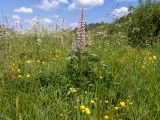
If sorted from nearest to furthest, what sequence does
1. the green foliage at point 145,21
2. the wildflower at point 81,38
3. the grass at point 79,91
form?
the grass at point 79,91 < the wildflower at point 81,38 < the green foliage at point 145,21

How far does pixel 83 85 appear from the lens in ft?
14.1

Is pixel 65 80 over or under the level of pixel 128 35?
under

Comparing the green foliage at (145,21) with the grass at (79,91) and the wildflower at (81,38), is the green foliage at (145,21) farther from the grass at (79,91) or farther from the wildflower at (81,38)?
the wildflower at (81,38)

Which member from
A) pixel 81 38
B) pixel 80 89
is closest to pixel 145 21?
pixel 81 38

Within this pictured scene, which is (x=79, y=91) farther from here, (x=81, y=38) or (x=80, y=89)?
(x=81, y=38)

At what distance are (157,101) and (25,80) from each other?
150 cm

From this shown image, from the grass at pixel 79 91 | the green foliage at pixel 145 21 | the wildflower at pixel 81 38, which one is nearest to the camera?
the grass at pixel 79 91

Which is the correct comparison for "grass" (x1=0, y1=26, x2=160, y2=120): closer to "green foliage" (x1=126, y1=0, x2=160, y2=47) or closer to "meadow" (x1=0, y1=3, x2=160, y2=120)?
"meadow" (x1=0, y1=3, x2=160, y2=120)

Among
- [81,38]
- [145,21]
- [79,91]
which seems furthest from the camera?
[145,21]

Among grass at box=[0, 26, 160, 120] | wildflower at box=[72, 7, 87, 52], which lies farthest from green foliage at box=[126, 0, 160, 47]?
wildflower at box=[72, 7, 87, 52]

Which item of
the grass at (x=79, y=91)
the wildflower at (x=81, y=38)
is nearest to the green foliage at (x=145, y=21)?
the grass at (x=79, y=91)

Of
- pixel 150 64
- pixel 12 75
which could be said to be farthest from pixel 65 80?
pixel 150 64

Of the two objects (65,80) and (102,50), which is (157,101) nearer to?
(65,80)

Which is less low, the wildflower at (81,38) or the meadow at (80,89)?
the wildflower at (81,38)
